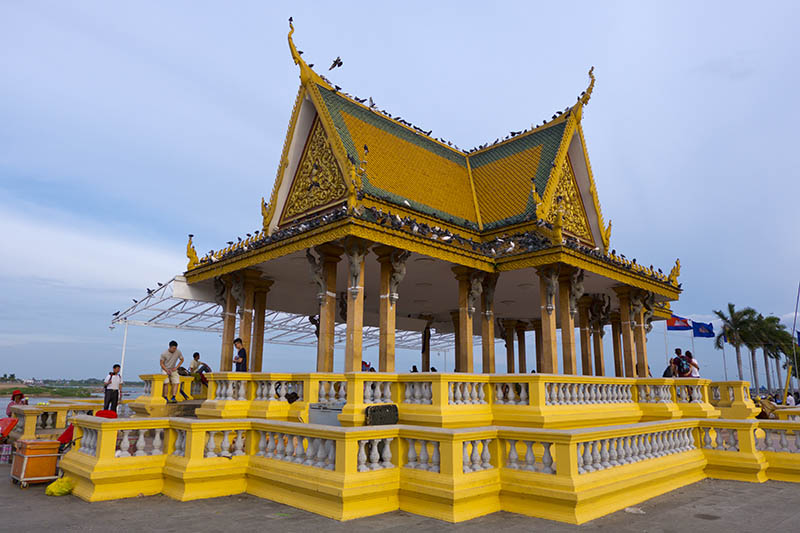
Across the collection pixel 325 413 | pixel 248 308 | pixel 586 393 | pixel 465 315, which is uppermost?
pixel 248 308

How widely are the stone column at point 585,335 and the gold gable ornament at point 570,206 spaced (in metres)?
3.03

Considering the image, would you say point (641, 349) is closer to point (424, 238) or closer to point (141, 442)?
point (424, 238)

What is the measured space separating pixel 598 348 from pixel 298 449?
18738 mm

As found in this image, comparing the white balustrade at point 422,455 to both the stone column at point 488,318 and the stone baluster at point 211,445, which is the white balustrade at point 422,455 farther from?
the stone column at point 488,318

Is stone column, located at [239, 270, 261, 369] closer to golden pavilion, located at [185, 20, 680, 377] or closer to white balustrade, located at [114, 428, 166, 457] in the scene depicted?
golden pavilion, located at [185, 20, 680, 377]

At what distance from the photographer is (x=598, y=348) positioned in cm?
2300

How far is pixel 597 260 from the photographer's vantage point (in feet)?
53.8

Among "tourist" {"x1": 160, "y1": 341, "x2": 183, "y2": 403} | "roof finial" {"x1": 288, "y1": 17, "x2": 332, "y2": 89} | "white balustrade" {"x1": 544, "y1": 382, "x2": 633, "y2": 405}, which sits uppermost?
"roof finial" {"x1": 288, "y1": 17, "x2": 332, "y2": 89}

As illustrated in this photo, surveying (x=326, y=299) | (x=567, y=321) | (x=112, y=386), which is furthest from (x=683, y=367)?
(x=112, y=386)

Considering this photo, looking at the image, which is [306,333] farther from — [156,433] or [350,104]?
[156,433]

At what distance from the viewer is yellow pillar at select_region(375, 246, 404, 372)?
45.0 ft

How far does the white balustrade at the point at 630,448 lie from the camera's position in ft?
21.7

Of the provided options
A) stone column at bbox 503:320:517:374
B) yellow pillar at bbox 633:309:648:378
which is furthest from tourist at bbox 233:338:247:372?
stone column at bbox 503:320:517:374

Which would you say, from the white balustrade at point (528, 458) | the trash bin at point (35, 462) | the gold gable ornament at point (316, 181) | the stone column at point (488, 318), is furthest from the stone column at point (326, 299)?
the white balustrade at point (528, 458)
